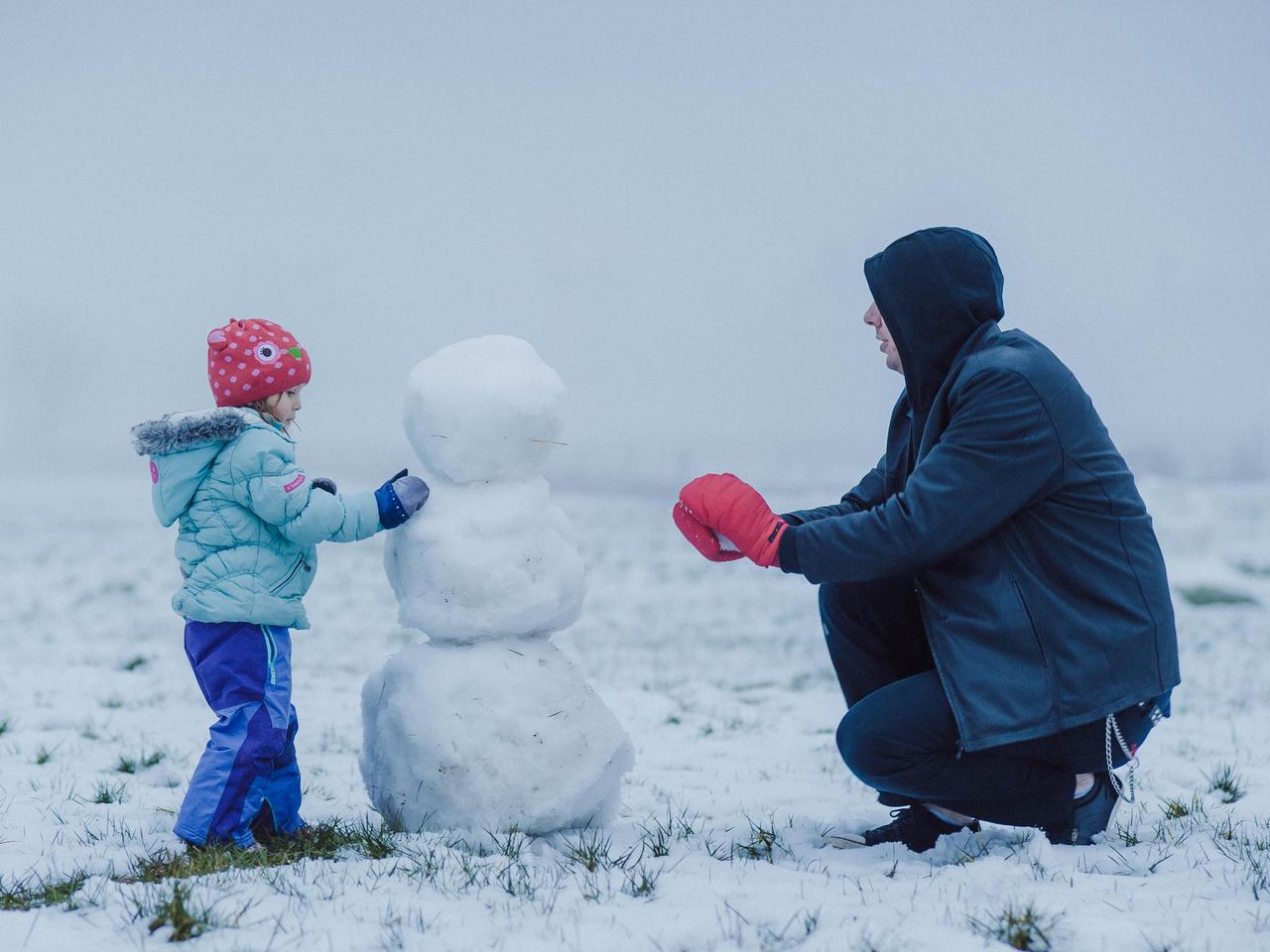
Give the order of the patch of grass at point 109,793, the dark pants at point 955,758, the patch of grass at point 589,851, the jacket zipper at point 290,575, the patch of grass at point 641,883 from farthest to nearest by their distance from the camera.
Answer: the patch of grass at point 109,793
the jacket zipper at point 290,575
the dark pants at point 955,758
the patch of grass at point 589,851
the patch of grass at point 641,883

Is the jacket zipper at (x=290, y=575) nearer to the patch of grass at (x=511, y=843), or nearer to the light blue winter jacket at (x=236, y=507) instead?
the light blue winter jacket at (x=236, y=507)

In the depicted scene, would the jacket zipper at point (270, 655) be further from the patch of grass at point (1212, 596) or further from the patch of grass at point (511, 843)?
the patch of grass at point (1212, 596)

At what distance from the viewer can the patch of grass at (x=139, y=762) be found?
450cm

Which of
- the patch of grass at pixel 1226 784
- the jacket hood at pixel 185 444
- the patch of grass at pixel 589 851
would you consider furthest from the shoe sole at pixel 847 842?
the jacket hood at pixel 185 444

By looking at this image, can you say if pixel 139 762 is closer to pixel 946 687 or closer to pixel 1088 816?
pixel 946 687

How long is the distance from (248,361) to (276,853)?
4.92ft

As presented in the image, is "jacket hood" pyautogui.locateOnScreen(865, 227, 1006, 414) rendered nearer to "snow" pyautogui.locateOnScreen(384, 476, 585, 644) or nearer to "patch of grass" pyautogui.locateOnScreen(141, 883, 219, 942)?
"snow" pyautogui.locateOnScreen(384, 476, 585, 644)

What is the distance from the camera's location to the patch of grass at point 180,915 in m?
2.40

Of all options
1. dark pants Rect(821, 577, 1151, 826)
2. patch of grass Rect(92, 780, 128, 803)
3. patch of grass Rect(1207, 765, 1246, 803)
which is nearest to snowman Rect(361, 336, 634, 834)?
dark pants Rect(821, 577, 1151, 826)

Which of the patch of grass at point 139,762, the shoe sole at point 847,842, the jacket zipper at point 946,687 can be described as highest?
the jacket zipper at point 946,687

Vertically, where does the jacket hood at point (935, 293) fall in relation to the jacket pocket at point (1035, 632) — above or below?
above

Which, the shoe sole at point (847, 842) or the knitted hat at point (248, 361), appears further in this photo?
the knitted hat at point (248, 361)

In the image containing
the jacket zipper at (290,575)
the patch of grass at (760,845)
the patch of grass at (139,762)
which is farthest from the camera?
the patch of grass at (139,762)

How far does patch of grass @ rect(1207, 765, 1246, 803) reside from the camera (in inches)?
162
